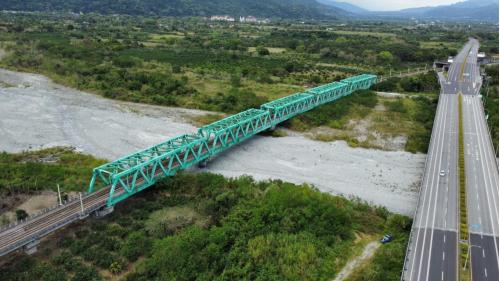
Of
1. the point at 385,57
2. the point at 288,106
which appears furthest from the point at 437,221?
the point at 385,57

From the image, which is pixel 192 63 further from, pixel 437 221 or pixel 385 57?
pixel 437 221

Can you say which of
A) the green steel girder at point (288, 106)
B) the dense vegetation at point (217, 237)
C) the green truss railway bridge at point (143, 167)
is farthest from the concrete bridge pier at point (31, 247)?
the green steel girder at point (288, 106)

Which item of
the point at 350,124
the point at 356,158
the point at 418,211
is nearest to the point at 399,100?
the point at 350,124

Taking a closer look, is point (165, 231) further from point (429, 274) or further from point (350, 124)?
point (350, 124)

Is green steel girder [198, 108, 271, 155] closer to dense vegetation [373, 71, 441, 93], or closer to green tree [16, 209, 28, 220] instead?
green tree [16, 209, 28, 220]

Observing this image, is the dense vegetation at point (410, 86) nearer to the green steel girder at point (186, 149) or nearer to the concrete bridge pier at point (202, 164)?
the green steel girder at point (186, 149)

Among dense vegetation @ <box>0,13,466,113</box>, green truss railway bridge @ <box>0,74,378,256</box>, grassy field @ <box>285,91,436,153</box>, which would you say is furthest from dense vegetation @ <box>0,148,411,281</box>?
dense vegetation @ <box>0,13,466,113</box>
